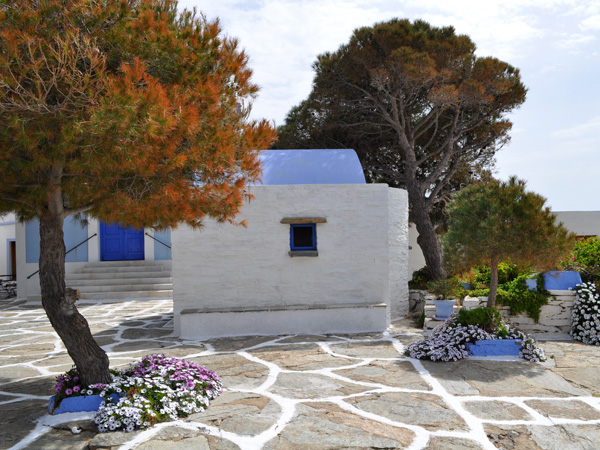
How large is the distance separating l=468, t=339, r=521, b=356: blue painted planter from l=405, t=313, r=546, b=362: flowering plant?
A: 64mm

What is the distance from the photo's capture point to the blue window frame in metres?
9.42

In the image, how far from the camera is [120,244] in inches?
660

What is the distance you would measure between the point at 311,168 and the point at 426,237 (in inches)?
204

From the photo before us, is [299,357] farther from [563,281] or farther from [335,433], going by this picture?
[563,281]

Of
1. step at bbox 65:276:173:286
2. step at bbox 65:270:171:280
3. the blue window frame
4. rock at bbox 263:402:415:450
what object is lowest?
rock at bbox 263:402:415:450

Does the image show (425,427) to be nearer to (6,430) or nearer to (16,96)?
(6,430)

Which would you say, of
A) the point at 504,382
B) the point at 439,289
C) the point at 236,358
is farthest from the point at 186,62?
the point at 439,289

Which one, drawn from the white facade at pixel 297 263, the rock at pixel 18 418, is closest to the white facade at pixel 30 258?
the white facade at pixel 297 263

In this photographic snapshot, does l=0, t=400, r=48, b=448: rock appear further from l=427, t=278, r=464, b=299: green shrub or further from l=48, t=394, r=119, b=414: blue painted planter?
l=427, t=278, r=464, b=299: green shrub

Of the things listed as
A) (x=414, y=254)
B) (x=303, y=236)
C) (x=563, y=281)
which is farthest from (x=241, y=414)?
(x=414, y=254)

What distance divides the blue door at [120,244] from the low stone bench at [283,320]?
8728 mm

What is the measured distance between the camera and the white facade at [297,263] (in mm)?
9078

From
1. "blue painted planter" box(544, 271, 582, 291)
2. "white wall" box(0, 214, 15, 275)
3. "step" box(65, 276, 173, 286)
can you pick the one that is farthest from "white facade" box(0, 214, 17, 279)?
"blue painted planter" box(544, 271, 582, 291)

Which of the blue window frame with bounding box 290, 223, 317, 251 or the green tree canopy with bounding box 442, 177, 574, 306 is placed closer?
the green tree canopy with bounding box 442, 177, 574, 306
